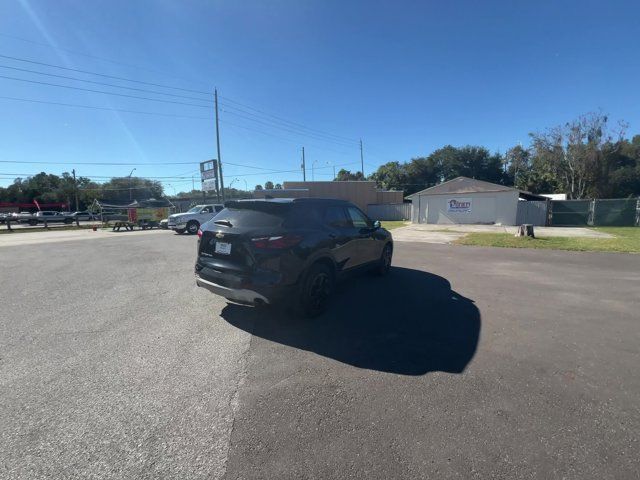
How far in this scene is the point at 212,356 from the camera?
3.53 meters

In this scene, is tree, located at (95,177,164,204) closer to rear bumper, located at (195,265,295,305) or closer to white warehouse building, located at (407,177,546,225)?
white warehouse building, located at (407,177,546,225)

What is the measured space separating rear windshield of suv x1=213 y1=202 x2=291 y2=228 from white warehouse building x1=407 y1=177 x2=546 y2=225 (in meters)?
24.9

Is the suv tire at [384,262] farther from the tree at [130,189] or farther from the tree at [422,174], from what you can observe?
the tree at [130,189]

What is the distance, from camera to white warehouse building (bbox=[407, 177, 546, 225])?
2433cm

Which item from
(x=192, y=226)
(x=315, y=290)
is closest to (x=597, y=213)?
Result: (x=315, y=290)

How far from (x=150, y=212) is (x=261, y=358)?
29558 mm

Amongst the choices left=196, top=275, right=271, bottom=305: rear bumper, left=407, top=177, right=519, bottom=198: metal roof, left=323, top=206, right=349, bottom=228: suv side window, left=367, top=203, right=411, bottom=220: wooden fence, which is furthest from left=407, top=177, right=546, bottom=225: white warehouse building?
left=196, top=275, right=271, bottom=305: rear bumper

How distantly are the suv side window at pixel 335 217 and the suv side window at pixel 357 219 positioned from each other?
0.26 meters

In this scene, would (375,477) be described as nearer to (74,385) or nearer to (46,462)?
(46,462)

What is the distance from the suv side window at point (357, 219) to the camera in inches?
231

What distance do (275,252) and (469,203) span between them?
83.9 ft

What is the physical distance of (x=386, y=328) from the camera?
→ 423 cm

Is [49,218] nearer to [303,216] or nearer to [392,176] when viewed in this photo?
[303,216]

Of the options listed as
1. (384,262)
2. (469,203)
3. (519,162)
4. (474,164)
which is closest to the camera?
(384,262)
